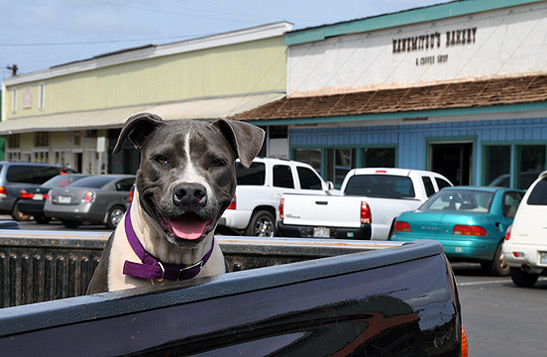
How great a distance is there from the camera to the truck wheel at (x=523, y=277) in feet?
35.2

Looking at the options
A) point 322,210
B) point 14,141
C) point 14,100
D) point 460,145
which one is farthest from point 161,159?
point 14,100

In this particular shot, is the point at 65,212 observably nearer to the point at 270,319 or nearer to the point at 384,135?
the point at 384,135

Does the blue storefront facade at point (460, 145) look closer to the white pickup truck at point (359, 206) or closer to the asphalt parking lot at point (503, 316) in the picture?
the white pickup truck at point (359, 206)

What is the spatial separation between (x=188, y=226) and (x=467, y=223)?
9512 mm

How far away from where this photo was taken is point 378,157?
22.9m

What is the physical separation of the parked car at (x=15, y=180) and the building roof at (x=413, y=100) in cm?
655

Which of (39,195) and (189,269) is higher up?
(189,269)

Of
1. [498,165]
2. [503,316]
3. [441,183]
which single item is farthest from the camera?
[498,165]

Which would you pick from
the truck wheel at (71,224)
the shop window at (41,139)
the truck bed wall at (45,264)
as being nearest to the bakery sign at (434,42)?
the truck wheel at (71,224)

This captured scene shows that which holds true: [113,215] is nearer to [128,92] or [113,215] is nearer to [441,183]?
[441,183]

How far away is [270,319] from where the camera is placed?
1847 mm

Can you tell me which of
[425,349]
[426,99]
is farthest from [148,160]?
[426,99]

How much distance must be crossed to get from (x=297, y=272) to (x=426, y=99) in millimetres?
18671

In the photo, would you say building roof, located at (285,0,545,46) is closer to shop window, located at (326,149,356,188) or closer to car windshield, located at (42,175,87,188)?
shop window, located at (326,149,356,188)
